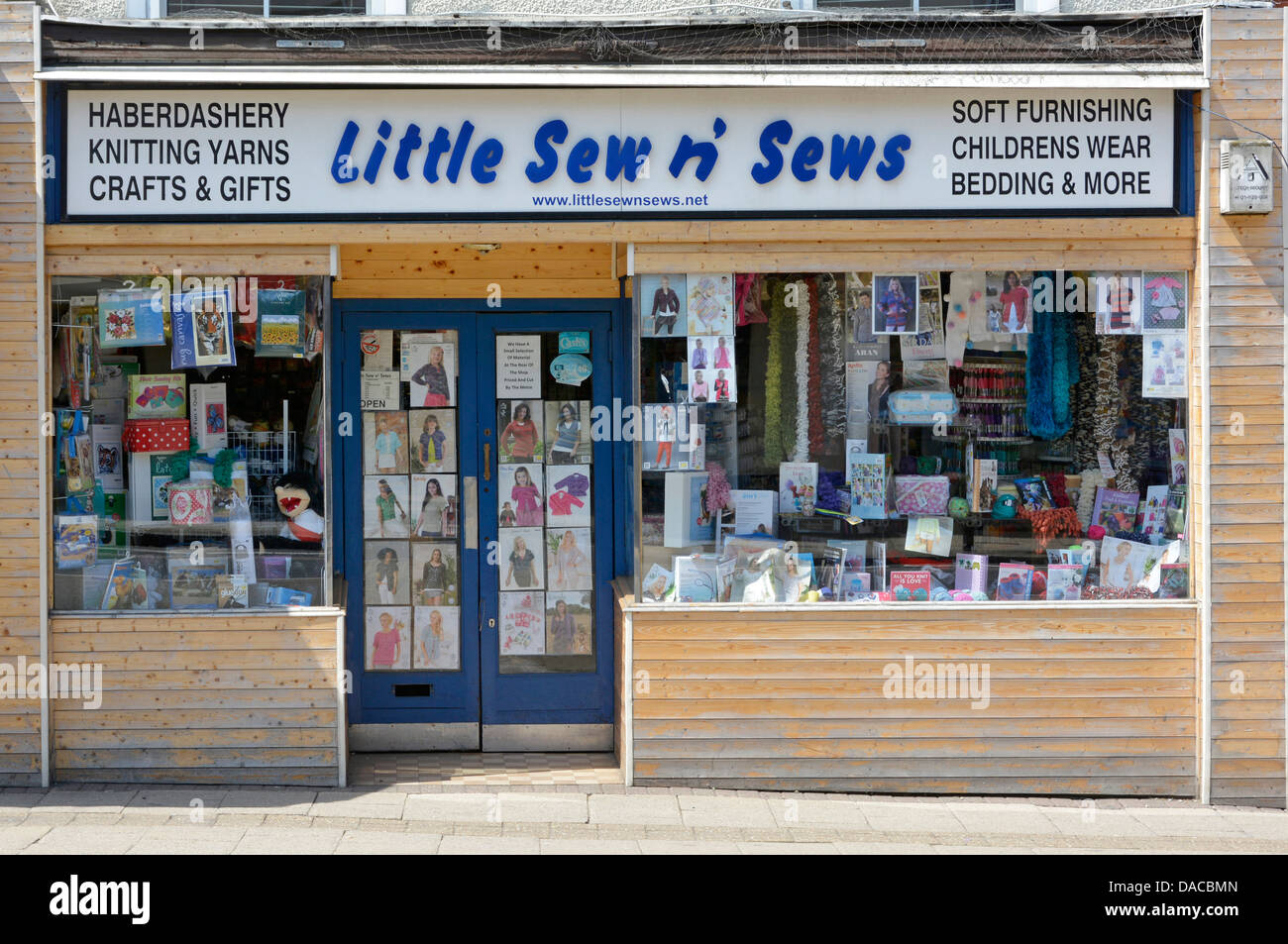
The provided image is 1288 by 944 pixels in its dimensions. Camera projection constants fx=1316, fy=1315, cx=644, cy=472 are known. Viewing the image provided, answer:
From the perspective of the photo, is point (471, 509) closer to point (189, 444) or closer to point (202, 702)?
point (189, 444)

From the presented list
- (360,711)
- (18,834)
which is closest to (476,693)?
(360,711)

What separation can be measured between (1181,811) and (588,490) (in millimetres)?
3953

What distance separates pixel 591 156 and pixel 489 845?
12.3 feet

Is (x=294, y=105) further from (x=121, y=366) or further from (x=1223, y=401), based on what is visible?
(x=1223, y=401)

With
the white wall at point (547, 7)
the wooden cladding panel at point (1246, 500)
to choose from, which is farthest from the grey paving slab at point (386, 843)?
the white wall at point (547, 7)

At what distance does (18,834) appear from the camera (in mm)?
6449

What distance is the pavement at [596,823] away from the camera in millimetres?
6492

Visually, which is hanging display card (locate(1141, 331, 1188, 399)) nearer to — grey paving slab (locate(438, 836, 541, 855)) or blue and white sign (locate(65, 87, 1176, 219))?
blue and white sign (locate(65, 87, 1176, 219))

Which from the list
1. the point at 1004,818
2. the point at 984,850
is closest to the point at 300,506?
the point at 984,850

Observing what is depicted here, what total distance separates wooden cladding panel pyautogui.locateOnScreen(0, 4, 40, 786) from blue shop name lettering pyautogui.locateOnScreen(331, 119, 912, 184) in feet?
5.61

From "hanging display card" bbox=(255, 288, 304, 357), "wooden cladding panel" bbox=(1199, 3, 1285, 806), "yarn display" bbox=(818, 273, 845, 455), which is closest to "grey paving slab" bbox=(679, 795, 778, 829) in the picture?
"yarn display" bbox=(818, 273, 845, 455)

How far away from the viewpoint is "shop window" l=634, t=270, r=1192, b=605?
7.62 m

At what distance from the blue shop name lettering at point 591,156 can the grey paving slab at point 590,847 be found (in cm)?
355

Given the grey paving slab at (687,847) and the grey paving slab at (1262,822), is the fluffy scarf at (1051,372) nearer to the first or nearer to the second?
the grey paving slab at (1262,822)
